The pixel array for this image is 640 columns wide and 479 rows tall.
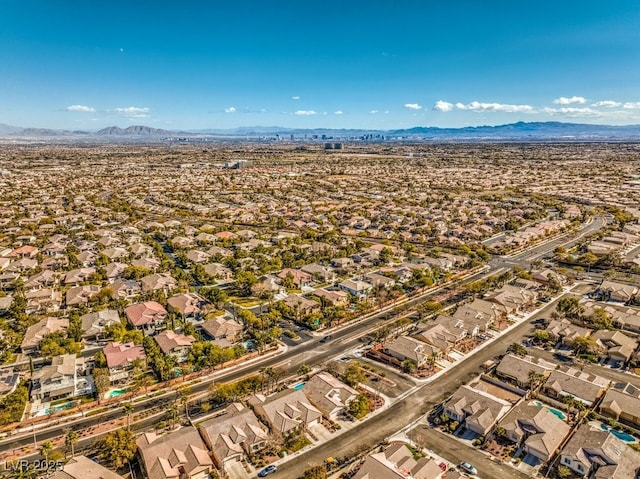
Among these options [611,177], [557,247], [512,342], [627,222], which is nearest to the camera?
[512,342]

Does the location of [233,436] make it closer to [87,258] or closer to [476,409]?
[476,409]

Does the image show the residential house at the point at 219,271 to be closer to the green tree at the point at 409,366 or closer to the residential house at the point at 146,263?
the residential house at the point at 146,263

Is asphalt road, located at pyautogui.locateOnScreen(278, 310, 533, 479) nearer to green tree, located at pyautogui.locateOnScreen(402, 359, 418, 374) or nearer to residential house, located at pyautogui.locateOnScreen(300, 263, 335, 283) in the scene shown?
green tree, located at pyautogui.locateOnScreen(402, 359, 418, 374)

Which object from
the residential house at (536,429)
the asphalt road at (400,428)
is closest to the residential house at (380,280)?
the asphalt road at (400,428)

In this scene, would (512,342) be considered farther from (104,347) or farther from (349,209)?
(349,209)

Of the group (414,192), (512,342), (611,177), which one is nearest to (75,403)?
(512,342)
